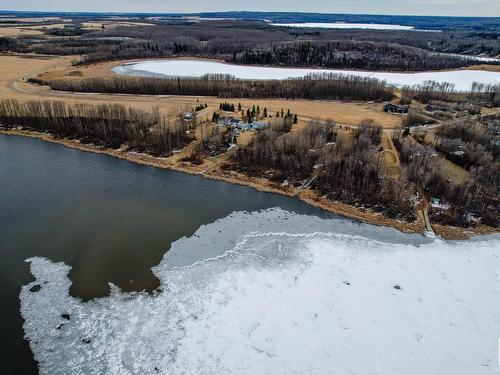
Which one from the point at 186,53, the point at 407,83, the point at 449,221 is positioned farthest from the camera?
the point at 186,53

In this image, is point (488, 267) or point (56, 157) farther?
point (56, 157)

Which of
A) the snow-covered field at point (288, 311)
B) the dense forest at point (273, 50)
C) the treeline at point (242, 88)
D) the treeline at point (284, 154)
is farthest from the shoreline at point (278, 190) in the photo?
the dense forest at point (273, 50)

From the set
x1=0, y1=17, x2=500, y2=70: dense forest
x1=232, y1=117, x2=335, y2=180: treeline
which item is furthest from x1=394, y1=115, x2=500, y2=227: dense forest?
x1=0, y1=17, x2=500, y2=70: dense forest

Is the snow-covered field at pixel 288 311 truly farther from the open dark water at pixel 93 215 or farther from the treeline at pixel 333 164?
the treeline at pixel 333 164

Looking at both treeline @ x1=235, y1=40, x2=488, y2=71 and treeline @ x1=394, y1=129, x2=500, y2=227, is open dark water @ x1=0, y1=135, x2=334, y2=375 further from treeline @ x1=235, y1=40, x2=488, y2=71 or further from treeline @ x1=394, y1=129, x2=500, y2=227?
treeline @ x1=235, y1=40, x2=488, y2=71

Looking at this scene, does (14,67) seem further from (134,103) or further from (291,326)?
(291,326)

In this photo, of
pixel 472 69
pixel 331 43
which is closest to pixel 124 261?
pixel 472 69
